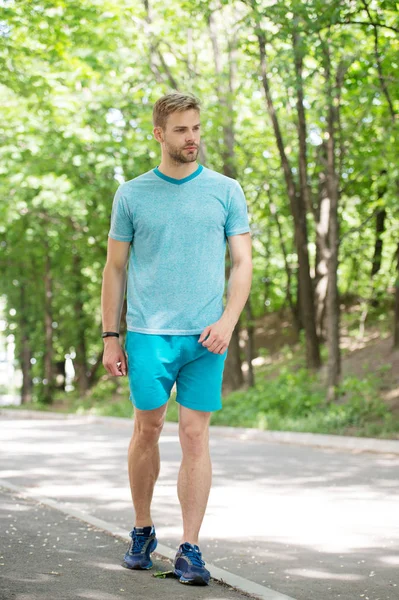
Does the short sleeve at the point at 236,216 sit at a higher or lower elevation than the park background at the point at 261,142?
lower

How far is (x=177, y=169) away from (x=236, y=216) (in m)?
0.36

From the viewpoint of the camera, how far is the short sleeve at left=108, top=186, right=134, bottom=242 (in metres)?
5.09

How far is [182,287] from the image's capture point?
4957mm

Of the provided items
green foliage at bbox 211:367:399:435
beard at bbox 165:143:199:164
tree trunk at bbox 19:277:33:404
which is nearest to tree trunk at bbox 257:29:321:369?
green foliage at bbox 211:367:399:435

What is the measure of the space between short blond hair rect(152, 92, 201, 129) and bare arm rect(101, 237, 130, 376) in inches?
24.8

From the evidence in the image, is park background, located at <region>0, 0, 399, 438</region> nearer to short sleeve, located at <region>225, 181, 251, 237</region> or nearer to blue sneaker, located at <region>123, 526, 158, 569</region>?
short sleeve, located at <region>225, 181, 251, 237</region>

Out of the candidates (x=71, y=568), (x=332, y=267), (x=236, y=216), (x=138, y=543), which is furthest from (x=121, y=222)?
(x=332, y=267)

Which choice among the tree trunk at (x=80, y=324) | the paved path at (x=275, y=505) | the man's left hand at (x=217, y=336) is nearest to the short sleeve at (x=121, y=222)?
the man's left hand at (x=217, y=336)

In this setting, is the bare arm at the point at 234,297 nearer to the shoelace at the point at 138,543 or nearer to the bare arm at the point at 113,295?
the bare arm at the point at 113,295

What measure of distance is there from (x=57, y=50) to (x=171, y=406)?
10162 mm

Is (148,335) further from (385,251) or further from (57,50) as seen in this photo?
(385,251)

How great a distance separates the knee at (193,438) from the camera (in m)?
4.98

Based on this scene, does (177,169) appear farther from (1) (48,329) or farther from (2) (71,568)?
(1) (48,329)

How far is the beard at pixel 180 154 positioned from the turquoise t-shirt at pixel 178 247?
107 millimetres
